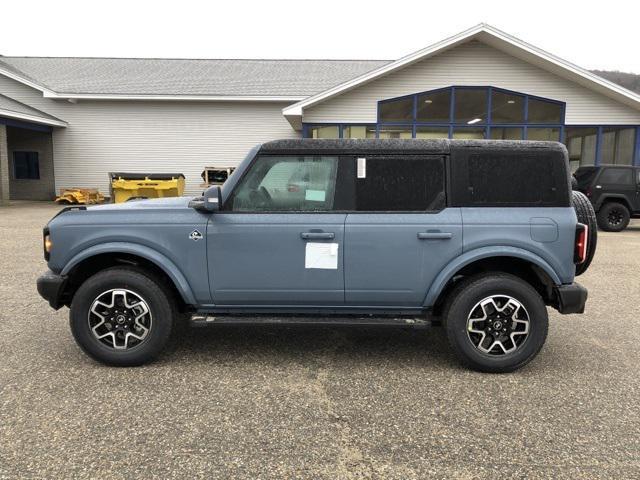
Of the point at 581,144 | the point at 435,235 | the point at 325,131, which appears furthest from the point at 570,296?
the point at 581,144

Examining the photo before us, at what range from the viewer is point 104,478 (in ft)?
8.27

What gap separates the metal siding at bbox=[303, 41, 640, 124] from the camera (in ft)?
58.5

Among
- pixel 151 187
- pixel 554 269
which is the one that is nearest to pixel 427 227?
pixel 554 269

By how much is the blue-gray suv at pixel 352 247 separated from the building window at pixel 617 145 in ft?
55.8

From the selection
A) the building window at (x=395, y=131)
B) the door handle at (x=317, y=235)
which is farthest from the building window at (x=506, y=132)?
the door handle at (x=317, y=235)

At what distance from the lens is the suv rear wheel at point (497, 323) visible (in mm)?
3771

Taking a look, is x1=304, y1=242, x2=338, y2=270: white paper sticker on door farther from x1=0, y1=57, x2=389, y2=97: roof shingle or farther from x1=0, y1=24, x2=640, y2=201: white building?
x1=0, y1=57, x2=389, y2=97: roof shingle

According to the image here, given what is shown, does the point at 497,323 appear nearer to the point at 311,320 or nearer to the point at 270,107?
the point at 311,320

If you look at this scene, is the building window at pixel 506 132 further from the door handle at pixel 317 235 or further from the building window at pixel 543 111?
the door handle at pixel 317 235

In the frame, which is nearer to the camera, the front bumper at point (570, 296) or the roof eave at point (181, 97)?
the front bumper at point (570, 296)

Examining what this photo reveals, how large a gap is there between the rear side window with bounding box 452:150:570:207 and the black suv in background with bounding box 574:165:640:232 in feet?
35.4

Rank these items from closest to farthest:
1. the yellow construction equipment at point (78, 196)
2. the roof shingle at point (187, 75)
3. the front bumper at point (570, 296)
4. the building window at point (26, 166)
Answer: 1. the front bumper at point (570, 296)
2. the yellow construction equipment at point (78, 196)
3. the roof shingle at point (187, 75)
4. the building window at point (26, 166)

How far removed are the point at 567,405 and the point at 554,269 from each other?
3.28 ft

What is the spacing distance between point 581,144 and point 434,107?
5.94 meters
